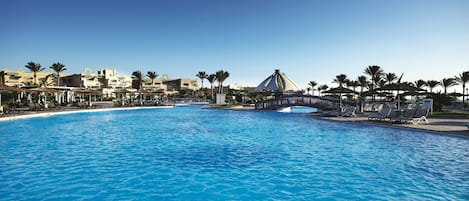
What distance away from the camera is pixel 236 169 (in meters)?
6.88

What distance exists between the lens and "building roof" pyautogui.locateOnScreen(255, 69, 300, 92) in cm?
4331

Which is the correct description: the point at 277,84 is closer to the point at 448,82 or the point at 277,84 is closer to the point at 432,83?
the point at 448,82

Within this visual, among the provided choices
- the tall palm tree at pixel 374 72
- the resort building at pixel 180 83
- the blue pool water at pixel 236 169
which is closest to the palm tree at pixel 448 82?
the tall palm tree at pixel 374 72

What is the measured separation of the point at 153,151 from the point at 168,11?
2027cm

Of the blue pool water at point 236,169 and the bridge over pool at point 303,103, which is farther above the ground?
the bridge over pool at point 303,103

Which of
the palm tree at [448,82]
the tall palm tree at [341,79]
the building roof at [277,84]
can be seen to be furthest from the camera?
the tall palm tree at [341,79]

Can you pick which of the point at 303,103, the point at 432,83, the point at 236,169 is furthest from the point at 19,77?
the point at 432,83

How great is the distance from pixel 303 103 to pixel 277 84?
16.0 m

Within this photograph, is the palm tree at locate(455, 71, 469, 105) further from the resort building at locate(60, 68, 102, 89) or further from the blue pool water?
the resort building at locate(60, 68, 102, 89)

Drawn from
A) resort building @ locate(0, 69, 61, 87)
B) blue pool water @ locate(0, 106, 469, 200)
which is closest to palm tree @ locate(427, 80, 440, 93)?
blue pool water @ locate(0, 106, 469, 200)

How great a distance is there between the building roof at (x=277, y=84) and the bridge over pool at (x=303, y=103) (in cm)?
1043

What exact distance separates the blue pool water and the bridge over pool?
15.8 m

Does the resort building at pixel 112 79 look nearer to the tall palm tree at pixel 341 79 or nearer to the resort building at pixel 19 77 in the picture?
the resort building at pixel 19 77

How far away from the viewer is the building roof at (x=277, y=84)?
43.3 meters
